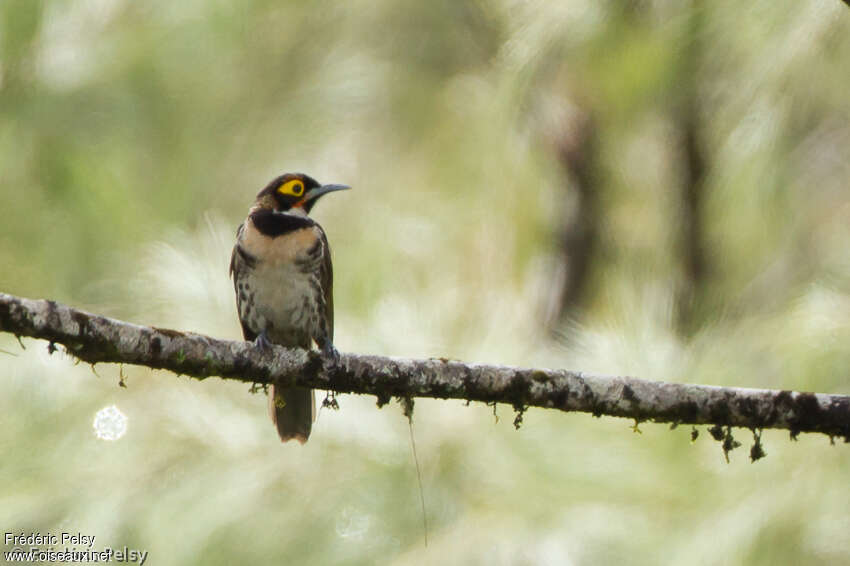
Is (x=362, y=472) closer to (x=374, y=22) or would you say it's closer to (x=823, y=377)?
(x=823, y=377)

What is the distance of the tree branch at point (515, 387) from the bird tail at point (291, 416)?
2.05 feet

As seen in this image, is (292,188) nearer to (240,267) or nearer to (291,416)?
(240,267)

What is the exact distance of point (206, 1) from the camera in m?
4.62

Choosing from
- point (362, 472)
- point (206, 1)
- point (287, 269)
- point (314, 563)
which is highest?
point (206, 1)

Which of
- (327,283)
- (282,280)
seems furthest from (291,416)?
(327,283)

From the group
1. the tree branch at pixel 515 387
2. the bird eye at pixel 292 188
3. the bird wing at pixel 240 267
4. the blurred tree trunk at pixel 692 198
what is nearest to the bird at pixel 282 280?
the bird wing at pixel 240 267

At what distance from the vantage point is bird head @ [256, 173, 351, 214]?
400 centimetres

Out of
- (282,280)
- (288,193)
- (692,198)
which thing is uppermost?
(692,198)

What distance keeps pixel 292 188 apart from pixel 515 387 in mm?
1635

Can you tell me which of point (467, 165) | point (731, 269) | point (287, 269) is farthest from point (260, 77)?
point (731, 269)

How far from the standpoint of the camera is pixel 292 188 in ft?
13.1

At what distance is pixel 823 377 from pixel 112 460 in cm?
187

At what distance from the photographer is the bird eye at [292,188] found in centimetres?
400

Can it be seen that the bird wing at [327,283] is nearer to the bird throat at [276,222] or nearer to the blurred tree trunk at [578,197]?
the bird throat at [276,222]
